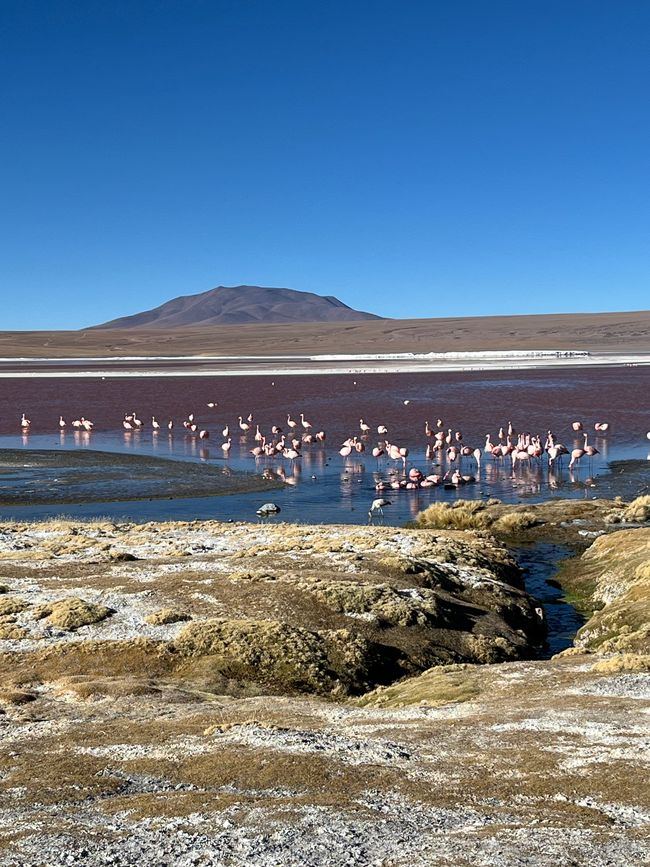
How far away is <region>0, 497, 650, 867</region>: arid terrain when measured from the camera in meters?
9.17

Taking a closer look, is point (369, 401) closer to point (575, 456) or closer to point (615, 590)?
point (575, 456)

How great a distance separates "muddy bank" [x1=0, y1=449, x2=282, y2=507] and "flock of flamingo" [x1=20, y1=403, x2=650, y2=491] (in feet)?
13.9

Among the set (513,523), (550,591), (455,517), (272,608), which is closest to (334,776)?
(272,608)

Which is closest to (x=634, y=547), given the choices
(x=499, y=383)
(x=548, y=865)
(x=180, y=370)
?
(x=548, y=865)

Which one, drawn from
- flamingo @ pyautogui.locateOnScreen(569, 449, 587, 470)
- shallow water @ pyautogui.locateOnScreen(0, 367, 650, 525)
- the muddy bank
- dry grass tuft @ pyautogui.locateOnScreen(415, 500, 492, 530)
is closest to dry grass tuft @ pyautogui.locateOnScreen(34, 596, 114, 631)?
shallow water @ pyautogui.locateOnScreen(0, 367, 650, 525)

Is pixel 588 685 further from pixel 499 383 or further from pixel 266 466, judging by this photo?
pixel 499 383

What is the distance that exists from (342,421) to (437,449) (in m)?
13.7

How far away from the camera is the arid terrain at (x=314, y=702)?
917 centimetres

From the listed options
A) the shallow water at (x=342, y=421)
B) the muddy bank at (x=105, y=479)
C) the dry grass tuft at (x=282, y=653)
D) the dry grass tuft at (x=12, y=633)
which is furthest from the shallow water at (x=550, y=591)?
the muddy bank at (x=105, y=479)

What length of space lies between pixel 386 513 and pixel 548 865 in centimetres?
2509

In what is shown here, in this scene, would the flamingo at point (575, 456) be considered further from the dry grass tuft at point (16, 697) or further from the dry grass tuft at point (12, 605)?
the dry grass tuft at point (16, 697)

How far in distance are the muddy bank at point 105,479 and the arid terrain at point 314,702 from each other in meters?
8.81

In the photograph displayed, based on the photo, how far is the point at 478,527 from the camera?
30.9 meters

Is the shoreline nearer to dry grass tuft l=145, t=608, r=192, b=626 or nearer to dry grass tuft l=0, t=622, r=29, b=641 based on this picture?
dry grass tuft l=145, t=608, r=192, b=626
